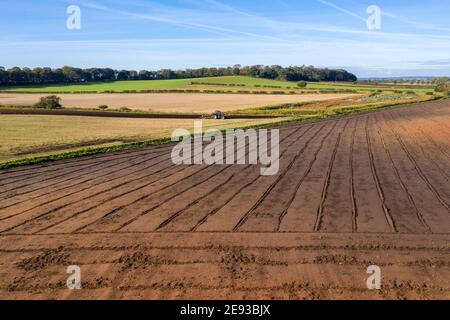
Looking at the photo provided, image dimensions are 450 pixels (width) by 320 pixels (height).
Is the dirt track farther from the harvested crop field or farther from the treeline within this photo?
the treeline

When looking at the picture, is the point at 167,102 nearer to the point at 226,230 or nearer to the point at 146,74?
the point at 226,230

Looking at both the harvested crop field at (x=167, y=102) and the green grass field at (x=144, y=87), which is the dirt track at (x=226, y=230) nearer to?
the harvested crop field at (x=167, y=102)

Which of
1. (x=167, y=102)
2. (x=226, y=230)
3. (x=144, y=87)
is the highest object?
(x=144, y=87)

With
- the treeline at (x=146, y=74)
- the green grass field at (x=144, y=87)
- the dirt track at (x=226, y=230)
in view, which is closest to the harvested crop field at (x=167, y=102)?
the green grass field at (x=144, y=87)

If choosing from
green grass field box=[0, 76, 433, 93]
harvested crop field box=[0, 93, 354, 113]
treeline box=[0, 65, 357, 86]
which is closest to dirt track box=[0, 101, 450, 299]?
harvested crop field box=[0, 93, 354, 113]

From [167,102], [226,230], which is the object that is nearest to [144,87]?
[167,102]
